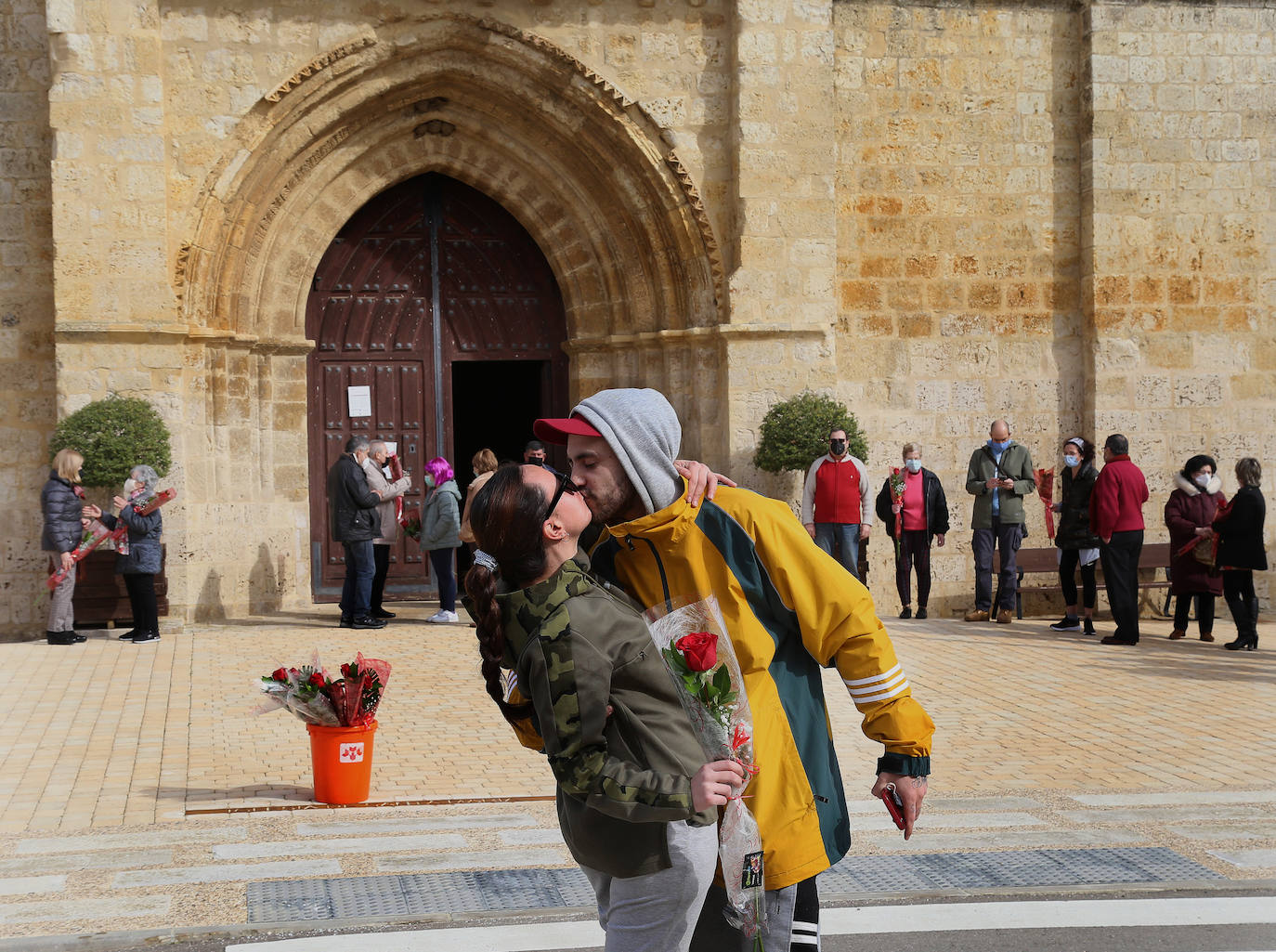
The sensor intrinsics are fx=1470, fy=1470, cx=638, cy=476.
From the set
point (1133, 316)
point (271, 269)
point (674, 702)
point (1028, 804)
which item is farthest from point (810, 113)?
point (674, 702)

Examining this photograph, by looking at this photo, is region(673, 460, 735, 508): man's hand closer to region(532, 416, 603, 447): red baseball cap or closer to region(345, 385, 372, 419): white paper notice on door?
region(532, 416, 603, 447): red baseball cap

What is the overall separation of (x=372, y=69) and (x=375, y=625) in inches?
187

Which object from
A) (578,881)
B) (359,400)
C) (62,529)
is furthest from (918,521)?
(578,881)

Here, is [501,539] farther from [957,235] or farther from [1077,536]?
[957,235]

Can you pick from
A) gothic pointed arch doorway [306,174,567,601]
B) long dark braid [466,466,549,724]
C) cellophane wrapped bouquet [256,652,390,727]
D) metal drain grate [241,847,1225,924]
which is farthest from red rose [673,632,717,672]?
gothic pointed arch doorway [306,174,567,601]

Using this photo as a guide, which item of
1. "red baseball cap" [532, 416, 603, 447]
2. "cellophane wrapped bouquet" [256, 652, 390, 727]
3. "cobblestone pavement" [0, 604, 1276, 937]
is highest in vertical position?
"red baseball cap" [532, 416, 603, 447]

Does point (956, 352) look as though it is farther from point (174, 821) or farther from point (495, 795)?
point (174, 821)

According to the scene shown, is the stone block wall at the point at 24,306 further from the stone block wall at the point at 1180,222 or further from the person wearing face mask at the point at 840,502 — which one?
the stone block wall at the point at 1180,222

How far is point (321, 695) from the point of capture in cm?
598

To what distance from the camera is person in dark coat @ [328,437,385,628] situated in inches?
458

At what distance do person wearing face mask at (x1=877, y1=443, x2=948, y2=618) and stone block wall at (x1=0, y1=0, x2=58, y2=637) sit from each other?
23.8 ft

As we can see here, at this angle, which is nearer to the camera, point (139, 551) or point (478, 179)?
point (139, 551)

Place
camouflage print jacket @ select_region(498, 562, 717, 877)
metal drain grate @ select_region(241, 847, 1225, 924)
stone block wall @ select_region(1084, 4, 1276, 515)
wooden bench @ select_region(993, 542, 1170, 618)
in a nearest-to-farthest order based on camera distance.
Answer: camouflage print jacket @ select_region(498, 562, 717, 877) < metal drain grate @ select_region(241, 847, 1225, 924) < wooden bench @ select_region(993, 542, 1170, 618) < stone block wall @ select_region(1084, 4, 1276, 515)

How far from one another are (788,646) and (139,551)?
8949mm
